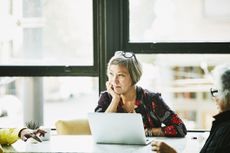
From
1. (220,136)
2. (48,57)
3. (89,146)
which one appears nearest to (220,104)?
(220,136)

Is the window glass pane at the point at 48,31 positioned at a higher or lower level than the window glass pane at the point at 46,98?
higher

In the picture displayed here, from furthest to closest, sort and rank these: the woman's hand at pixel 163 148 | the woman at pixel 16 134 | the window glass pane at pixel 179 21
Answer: the window glass pane at pixel 179 21 < the woman at pixel 16 134 < the woman's hand at pixel 163 148

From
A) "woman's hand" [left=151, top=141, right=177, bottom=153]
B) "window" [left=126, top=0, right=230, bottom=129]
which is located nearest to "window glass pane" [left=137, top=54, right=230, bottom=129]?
"window" [left=126, top=0, right=230, bottom=129]

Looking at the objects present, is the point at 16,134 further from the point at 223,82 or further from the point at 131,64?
the point at 223,82

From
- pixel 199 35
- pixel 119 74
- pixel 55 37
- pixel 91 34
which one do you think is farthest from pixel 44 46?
pixel 199 35

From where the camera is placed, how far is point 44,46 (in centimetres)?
411

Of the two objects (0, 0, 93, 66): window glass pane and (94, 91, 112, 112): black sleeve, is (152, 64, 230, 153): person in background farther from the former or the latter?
(0, 0, 93, 66): window glass pane

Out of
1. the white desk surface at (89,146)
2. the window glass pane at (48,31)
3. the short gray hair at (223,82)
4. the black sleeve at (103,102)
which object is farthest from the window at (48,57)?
the short gray hair at (223,82)

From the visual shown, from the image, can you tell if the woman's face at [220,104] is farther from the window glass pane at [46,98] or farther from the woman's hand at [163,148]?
the window glass pane at [46,98]

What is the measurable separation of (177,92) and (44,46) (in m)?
1.22

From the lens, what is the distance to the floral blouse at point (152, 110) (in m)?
3.30

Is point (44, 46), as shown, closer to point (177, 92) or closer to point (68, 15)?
point (68, 15)

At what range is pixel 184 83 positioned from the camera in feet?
13.2

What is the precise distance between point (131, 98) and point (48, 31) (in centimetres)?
110
